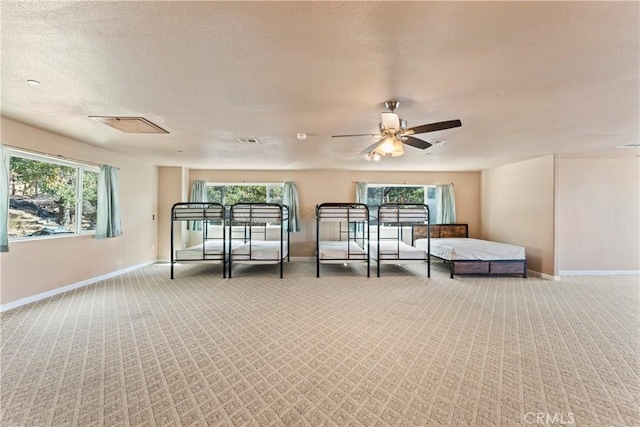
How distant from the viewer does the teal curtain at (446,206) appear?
7.50m

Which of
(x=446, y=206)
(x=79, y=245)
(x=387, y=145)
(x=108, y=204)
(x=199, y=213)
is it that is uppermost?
(x=387, y=145)

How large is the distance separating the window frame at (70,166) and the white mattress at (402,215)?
568cm

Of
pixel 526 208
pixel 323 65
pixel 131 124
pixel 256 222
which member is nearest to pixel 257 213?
pixel 256 222

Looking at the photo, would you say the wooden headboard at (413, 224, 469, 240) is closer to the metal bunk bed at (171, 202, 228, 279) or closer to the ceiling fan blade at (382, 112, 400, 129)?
the metal bunk bed at (171, 202, 228, 279)

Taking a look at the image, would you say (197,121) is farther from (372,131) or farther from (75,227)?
(75,227)

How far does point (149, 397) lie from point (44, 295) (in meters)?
Result: 3.65

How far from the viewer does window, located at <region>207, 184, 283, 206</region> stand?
7.59m

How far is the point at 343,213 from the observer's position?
5672 millimetres

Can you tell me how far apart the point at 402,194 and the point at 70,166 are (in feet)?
24.8

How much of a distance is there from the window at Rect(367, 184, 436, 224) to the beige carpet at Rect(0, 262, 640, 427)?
378 cm

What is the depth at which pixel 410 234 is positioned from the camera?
754 cm

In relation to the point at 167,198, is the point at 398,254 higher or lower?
lower

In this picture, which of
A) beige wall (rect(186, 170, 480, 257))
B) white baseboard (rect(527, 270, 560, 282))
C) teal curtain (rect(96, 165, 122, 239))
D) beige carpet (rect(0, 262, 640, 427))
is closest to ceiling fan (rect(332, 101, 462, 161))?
beige carpet (rect(0, 262, 640, 427))

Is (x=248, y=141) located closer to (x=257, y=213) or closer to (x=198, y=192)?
(x=257, y=213)
